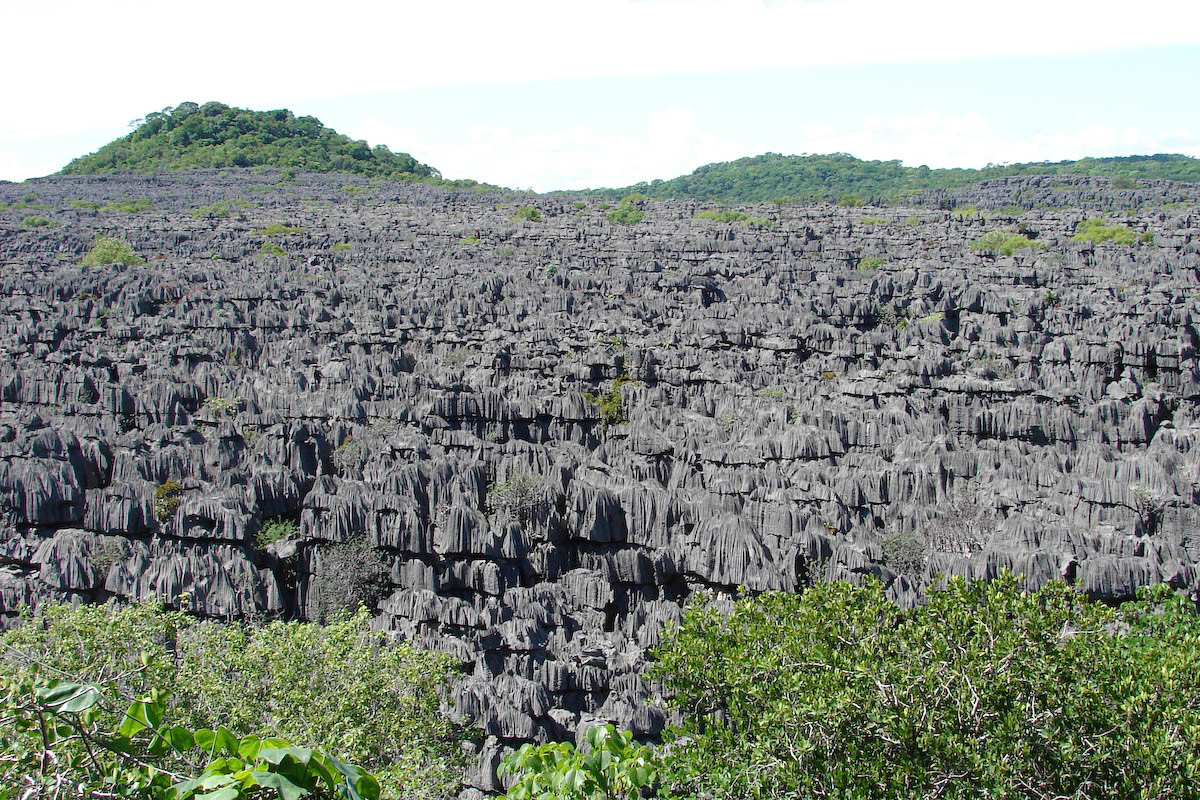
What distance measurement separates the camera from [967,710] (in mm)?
9055

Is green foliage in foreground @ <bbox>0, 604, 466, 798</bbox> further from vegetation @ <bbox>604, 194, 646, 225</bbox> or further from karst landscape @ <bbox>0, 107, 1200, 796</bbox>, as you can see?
vegetation @ <bbox>604, 194, 646, 225</bbox>

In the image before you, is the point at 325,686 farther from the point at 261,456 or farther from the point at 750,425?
the point at 750,425

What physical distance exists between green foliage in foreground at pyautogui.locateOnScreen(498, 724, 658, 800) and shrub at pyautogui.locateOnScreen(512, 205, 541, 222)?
74695 mm

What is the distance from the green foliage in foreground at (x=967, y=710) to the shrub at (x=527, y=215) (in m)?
72.2

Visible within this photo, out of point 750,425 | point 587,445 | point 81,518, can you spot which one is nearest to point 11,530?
point 81,518

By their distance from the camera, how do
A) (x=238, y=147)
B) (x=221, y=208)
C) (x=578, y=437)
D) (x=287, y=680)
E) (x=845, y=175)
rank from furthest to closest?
1. (x=845, y=175)
2. (x=238, y=147)
3. (x=221, y=208)
4. (x=578, y=437)
5. (x=287, y=680)

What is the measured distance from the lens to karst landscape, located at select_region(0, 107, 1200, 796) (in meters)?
17.6

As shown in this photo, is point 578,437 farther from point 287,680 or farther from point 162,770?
point 162,770

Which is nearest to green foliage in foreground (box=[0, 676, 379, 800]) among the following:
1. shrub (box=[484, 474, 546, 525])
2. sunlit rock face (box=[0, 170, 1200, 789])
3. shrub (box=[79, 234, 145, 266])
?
sunlit rock face (box=[0, 170, 1200, 789])

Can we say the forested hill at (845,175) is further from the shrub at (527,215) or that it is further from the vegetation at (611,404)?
the vegetation at (611,404)

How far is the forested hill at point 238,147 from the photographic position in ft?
359

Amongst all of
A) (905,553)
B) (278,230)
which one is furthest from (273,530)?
(278,230)

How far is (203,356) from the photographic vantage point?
38.4m

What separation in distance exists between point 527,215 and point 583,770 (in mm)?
77301
